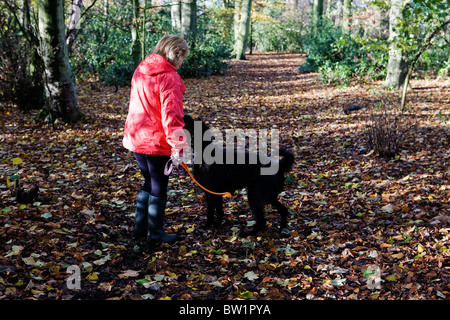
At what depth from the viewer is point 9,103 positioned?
855 centimetres

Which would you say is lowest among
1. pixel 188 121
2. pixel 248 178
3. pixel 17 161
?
pixel 17 161

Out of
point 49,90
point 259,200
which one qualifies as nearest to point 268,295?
point 259,200

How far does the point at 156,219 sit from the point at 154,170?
0.56 m

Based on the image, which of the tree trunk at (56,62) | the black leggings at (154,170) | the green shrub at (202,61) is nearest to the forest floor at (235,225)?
the tree trunk at (56,62)

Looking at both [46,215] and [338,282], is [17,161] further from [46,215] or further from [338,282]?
[338,282]

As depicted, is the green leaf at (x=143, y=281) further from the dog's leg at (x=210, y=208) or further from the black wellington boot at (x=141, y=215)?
the dog's leg at (x=210, y=208)

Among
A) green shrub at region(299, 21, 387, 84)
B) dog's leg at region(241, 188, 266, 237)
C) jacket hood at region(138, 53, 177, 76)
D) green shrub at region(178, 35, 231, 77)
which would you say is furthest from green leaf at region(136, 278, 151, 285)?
green shrub at region(178, 35, 231, 77)

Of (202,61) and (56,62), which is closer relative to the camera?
(56,62)

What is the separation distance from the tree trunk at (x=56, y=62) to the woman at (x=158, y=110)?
4.87m

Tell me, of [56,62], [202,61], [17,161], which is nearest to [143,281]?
[17,161]

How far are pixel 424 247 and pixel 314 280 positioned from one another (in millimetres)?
1269

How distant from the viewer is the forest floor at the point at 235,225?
3.06 metres

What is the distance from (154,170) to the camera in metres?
3.45
